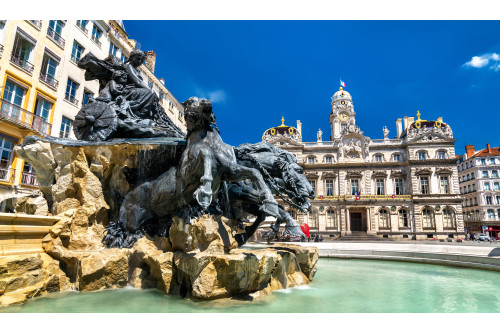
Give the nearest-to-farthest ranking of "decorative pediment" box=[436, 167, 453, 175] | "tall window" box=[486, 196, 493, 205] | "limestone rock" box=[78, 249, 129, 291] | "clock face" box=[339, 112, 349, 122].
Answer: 1. "limestone rock" box=[78, 249, 129, 291]
2. "decorative pediment" box=[436, 167, 453, 175]
3. "clock face" box=[339, 112, 349, 122]
4. "tall window" box=[486, 196, 493, 205]

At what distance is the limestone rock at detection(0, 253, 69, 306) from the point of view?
388 centimetres

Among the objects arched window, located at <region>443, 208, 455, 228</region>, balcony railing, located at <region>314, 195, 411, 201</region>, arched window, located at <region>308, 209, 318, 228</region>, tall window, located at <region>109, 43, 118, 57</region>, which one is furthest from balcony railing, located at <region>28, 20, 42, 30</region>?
arched window, located at <region>443, 208, 455, 228</region>

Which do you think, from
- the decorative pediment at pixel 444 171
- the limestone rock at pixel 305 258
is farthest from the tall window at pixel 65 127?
the decorative pediment at pixel 444 171

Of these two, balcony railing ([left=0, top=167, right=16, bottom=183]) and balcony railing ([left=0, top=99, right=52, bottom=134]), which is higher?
balcony railing ([left=0, top=99, right=52, bottom=134])

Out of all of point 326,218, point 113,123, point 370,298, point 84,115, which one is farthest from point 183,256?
point 326,218

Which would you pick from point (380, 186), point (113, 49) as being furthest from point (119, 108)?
point (380, 186)

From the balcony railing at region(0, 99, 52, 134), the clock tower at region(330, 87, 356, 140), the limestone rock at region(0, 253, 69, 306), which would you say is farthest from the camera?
the clock tower at region(330, 87, 356, 140)

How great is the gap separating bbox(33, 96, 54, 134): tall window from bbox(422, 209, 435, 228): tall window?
4313 centimetres

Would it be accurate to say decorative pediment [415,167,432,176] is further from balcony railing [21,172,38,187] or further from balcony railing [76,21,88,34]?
balcony railing [21,172,38,187]

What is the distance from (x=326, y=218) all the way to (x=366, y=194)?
6.79 meters

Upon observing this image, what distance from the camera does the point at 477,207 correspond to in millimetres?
57125

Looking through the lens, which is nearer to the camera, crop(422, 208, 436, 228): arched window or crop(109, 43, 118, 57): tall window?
crop(109, 43, 118, 57): tall window

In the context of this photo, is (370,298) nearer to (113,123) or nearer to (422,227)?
(113,123)

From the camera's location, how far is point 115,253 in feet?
16.6
